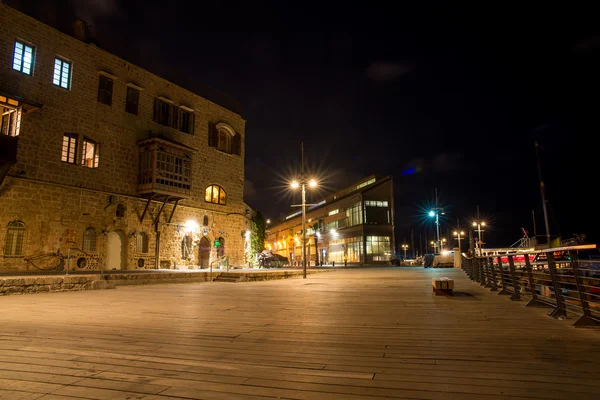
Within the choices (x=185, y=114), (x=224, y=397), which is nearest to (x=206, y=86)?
Result: (x=185, y=114)

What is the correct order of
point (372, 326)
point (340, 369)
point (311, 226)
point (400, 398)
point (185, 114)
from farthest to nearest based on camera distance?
point (311, 226)
point (185, 114)
point (372, 326)
point (340, 369)
point (400, 398)

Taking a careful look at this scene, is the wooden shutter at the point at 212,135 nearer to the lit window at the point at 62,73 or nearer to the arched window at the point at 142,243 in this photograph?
the arched window at the point at 142,243

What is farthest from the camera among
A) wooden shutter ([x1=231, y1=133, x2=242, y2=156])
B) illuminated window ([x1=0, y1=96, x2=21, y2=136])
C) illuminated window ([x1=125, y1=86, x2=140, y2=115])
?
wooden shutter ([x1=231, y1=133, x2=242, y2=156])

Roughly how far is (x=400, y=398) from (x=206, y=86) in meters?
32.5

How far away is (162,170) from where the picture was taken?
84.6ft

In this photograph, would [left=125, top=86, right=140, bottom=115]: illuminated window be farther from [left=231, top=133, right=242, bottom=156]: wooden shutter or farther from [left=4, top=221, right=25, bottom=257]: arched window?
[left=4, top=221, right=25, bottom=257]: arched window

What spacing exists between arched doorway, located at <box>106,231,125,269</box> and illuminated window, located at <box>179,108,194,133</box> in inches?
363

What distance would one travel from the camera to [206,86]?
32344 millimetres

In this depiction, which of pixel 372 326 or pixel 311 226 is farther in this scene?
pixel 311 226

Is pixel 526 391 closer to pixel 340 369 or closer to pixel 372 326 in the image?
pixel 340 369

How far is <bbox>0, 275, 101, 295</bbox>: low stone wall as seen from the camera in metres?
11.2

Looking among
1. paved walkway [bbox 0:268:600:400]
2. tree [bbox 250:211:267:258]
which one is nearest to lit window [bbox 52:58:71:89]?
paved walkway [bbox 0:268:600:400]

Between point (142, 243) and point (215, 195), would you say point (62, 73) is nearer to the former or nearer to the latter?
point (142, 243)

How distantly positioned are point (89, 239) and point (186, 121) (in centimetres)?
1144
